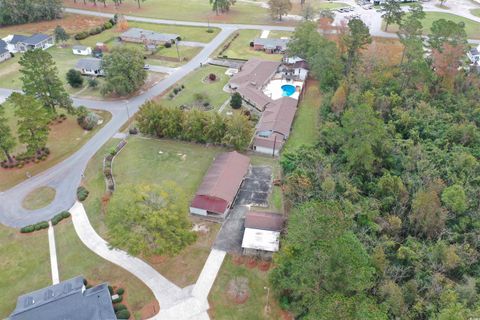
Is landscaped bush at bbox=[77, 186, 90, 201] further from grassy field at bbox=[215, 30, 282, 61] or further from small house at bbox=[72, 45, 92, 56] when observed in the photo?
grassy field at bbox=[215, 30, 282, 61]

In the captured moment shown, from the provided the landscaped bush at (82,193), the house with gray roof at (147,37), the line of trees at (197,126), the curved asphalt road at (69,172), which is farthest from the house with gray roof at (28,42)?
the landscaped bush at (82,193)

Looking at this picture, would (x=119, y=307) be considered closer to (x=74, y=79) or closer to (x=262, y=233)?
(x=262, y=233)

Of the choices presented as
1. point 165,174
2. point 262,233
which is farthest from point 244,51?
point 262,233

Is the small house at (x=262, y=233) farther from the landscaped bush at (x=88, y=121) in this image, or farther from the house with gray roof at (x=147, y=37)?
the house with gray roof at (x=147, y=37)

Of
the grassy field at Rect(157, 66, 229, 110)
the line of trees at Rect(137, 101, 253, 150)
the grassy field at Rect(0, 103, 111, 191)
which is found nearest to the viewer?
the grassy field at Rect(0, 103, 111, 191)

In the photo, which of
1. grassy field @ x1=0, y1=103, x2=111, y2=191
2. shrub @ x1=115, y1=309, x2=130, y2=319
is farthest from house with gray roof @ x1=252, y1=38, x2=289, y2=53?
shrub @ x1=115, y1=309, x2=130, y2=319

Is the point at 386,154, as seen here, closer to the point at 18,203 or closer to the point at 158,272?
the point at 158,272

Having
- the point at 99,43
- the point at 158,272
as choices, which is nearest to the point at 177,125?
the point at 158,272
